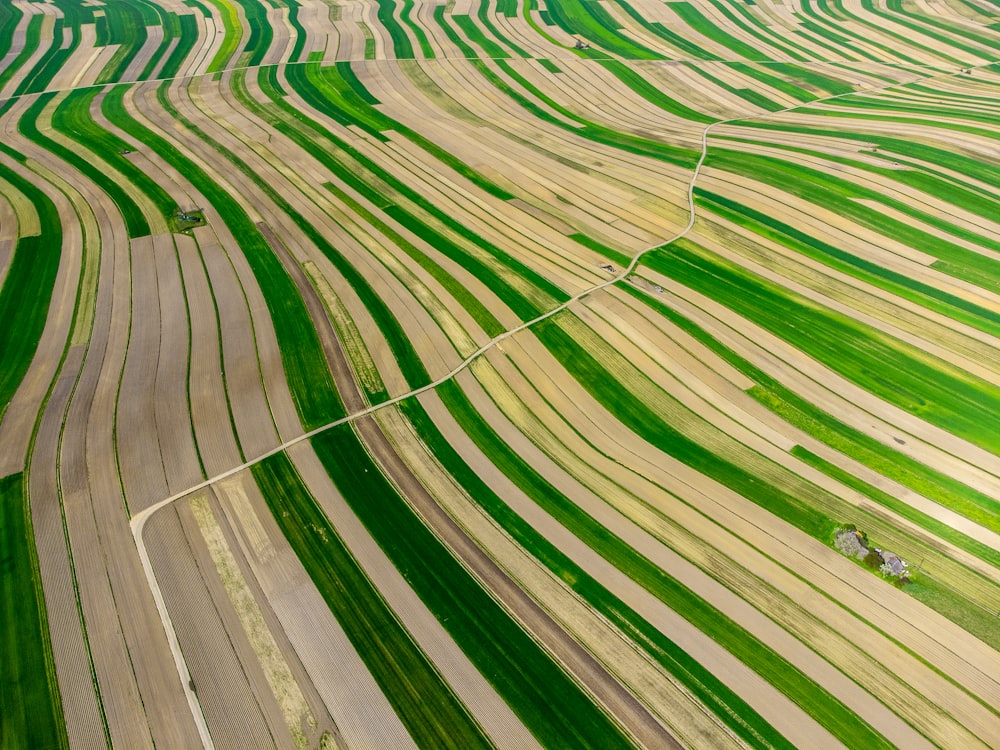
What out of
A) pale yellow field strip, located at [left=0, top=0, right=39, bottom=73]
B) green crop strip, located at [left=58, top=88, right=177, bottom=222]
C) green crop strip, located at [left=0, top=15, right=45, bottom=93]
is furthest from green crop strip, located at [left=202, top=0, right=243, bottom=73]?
pale yellow field strip, located at [left=0, top=0, right=39, bottom=73]

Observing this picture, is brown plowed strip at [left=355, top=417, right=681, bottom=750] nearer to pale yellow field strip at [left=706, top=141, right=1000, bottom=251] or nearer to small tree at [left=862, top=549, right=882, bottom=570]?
small tree at [left=862, top=549, right=882, bottom=570]

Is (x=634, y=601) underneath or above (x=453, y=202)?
underneath

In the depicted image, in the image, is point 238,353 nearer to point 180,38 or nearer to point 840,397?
point 840,397

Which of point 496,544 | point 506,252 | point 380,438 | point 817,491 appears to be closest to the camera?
point 496,544

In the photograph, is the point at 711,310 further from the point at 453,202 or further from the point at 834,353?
the point at 453,202

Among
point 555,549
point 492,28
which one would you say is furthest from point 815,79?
point 555,549

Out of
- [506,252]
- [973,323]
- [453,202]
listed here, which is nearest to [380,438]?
[506,252]

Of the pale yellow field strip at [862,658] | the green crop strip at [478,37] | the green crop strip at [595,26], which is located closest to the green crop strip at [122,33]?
the green crop strip at [478,37]
